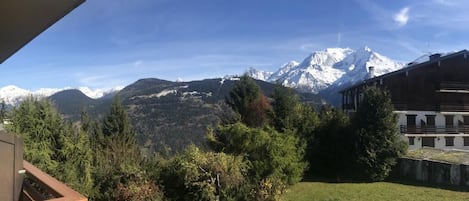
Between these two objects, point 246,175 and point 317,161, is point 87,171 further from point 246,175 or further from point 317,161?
point 317,161

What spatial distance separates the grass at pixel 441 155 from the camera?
793 inches

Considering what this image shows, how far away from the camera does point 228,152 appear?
19.6 meters

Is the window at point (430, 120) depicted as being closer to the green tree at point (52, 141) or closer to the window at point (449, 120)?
the window at point (449, 120)

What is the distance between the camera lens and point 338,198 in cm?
1798

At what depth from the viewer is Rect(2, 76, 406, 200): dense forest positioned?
15.8 metres

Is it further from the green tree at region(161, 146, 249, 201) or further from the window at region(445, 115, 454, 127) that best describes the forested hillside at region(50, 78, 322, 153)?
the green tree at region(161, 146, 249, 201)

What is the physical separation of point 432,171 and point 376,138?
2.87m

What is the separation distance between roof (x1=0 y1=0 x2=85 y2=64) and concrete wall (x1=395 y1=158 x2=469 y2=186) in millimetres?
19389

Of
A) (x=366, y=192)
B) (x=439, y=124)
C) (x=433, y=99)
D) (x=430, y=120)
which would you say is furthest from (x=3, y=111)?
(x=439, y=124)

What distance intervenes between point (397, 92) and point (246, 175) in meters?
17.0

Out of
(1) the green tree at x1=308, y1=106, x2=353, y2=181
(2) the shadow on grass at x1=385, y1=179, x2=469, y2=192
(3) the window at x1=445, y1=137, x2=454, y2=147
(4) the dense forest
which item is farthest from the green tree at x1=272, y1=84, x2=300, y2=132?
(3) the window at x1=445, y1=137, x2=454, y2=147

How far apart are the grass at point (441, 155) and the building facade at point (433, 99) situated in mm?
6856

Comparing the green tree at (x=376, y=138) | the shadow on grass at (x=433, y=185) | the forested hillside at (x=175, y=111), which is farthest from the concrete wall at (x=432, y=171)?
the forested hillside at (x=175, y=111)

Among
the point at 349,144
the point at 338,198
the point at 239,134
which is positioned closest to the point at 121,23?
the point at 239,134
